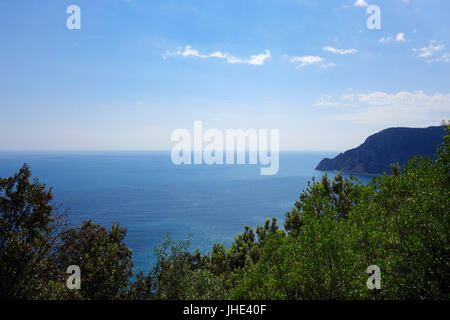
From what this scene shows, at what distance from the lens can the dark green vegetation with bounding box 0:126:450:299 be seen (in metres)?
11.3

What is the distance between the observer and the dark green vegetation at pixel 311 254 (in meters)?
11.3

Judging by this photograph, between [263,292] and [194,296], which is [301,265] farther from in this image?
[194,296]

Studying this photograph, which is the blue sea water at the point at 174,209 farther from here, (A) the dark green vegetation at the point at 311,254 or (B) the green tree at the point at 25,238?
(B) the green tree at the point at 25,238

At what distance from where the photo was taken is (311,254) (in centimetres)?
1305

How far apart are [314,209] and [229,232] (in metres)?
77.6

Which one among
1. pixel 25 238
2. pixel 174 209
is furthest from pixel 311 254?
pixel 174 209

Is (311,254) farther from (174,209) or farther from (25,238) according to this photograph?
(174,209)

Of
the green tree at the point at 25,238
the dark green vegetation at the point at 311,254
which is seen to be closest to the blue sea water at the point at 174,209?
the dark green vegetation at the point at 311,254

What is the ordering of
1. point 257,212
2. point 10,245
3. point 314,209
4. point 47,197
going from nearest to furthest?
point 10,245 → point 47,197 → point 314,209 → point 257,212

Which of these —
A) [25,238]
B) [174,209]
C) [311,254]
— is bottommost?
[174,209]

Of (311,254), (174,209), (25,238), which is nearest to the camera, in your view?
(311,254)
